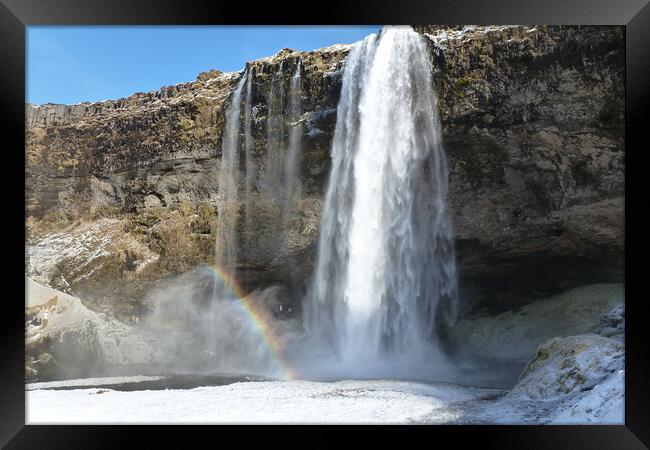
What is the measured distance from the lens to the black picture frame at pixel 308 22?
822 centimetres

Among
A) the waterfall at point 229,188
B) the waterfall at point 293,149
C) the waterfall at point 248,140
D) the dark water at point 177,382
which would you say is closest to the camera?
the dark water at point 177,382

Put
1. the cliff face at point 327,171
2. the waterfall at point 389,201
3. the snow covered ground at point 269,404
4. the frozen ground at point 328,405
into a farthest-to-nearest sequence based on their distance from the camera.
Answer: the waterfall at point 389,201, the cliff face at point 327,171, the snow covered ground at point 269,404, the frozen ground at point 328,405

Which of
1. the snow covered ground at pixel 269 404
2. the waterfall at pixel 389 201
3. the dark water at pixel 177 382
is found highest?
the waterfall at pixel 389 201

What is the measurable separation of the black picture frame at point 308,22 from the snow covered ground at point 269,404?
3.07 feet

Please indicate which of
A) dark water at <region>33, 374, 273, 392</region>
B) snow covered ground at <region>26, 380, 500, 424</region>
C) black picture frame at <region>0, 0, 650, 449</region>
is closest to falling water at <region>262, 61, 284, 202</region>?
dark water at <region>33, 374, 273, 392</region>

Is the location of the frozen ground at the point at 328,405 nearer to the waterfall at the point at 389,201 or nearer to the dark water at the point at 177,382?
the dark water at the point at 177,382

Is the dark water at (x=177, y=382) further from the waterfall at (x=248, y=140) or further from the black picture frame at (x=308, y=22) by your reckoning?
the black picture frame at (x=308, y=22)

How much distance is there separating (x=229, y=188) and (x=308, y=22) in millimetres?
11108

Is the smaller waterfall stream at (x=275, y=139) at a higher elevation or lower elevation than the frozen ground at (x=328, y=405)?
higher

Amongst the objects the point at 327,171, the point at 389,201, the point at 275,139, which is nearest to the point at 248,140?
the point at 275,139

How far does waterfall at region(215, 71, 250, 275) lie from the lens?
18750 mm

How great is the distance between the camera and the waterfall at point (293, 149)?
17.7 m

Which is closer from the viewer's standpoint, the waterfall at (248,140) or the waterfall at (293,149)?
the waterfall at (293,149)

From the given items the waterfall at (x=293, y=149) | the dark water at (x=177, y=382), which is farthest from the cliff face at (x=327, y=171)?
the dark water at (x=177, y=382)
